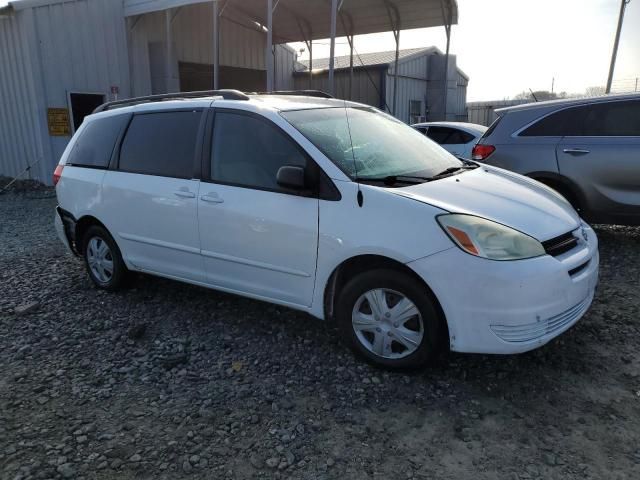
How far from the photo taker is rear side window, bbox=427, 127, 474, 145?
32.7 ft

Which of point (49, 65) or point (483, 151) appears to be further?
point (49, 65)

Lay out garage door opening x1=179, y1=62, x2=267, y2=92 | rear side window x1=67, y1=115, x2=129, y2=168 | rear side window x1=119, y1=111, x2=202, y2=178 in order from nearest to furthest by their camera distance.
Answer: rear side window x1=119, y1=111, x2=202, y2=178 → rear side window x1=67, y1=115, x2=129, y2=168 → garage door opening x1=179, y1=62, x2=267, y2=92

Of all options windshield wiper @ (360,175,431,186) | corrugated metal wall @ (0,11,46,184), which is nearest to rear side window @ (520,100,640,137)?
windshield wiper @ (360,175,431,186)

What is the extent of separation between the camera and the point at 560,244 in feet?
10.1

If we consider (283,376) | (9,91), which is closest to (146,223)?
(283,376)

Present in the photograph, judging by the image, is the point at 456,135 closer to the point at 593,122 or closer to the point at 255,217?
the point at 593,122

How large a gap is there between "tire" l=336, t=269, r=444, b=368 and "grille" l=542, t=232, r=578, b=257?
2.44ft

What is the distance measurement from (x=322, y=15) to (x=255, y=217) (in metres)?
12.1

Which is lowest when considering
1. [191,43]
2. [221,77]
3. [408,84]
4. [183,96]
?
[183,96]

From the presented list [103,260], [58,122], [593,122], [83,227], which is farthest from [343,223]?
[58,122]

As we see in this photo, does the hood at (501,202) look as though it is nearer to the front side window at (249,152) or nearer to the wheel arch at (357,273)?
the wheel arch at (357,273)

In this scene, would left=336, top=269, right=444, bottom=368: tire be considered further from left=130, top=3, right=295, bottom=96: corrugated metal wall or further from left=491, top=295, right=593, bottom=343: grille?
left=130, top=3, right=295, bottom=96: corrugated metal wall

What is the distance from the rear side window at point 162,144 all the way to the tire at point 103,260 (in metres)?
0.73

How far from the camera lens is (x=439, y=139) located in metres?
10.2
